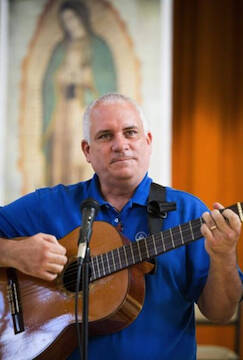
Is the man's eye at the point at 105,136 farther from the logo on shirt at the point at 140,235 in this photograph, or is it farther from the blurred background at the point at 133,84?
the blurred background at the point at 133,84

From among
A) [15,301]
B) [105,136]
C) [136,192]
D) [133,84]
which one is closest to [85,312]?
[15,301]

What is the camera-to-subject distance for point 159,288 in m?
2.10

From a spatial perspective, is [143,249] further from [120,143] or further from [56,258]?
[120,143]

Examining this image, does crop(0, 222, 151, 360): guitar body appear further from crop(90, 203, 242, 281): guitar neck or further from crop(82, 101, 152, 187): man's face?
crop(82, 101, 152, 187): man's face

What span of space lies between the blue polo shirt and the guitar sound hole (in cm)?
21

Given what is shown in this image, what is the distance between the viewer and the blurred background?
431cm

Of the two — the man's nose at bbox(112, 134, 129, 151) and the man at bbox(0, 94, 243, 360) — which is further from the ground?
the man's nose at bbox(112, 134, 129, 151)

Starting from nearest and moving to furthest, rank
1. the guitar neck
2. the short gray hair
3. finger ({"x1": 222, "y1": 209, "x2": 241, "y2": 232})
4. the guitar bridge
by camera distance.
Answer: finger ({"x1": 222, "y1": 209, "x2": 241, "y2": 232}) → the guitar neck → the guitar bridge → the short gray hair

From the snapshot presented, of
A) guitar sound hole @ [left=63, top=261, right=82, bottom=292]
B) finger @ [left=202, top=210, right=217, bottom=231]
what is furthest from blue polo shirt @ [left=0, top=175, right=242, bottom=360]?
finger @ [left=202, top=210, right=217, bottom=231]

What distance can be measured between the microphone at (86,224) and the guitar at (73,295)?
307 millimetres

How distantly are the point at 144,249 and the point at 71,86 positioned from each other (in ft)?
9.33

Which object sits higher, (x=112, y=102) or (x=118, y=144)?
(x=112, y=102)

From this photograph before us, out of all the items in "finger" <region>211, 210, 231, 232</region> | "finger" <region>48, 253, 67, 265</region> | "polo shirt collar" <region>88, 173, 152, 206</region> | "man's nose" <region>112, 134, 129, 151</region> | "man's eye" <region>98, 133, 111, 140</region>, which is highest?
"man's eye" <region>98, 133, 111, 140</region>

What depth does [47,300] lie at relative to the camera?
83.8 inches
